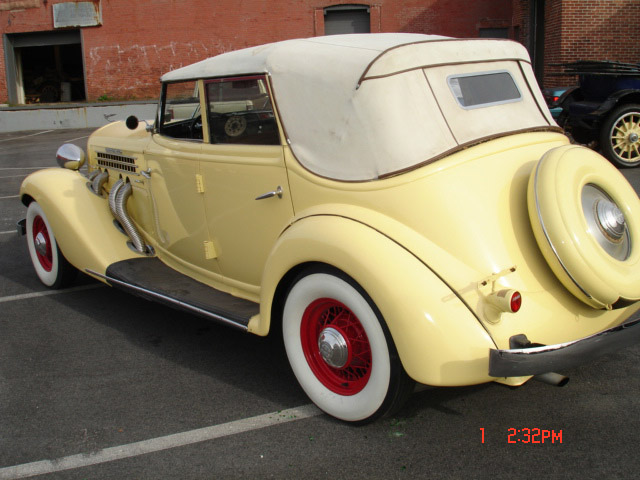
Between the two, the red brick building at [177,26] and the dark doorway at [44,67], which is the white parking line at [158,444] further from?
the dark doorway at [44,67]

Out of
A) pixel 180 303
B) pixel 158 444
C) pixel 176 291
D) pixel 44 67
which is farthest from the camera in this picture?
pixel 44 67

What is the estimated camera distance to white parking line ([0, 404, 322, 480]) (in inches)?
117

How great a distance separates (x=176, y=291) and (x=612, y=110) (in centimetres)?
754

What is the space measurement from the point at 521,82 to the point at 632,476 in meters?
2.15

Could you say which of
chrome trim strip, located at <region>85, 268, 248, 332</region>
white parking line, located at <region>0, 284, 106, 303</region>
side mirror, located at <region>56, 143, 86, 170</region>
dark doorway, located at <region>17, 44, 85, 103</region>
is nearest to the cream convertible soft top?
chrome trim strip, located at <region>85, 268, 248, 332</region>

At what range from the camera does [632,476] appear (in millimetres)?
2719

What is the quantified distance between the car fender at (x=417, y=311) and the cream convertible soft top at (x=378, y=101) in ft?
1.48

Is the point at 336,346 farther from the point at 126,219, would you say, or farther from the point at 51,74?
the point at 51,74

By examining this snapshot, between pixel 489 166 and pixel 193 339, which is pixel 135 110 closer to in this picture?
Answer: pixel 193 339

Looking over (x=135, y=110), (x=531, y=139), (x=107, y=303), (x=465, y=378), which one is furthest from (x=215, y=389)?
(x=135, y=110)

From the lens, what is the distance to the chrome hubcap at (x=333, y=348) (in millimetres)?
3107

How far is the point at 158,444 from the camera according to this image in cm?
313

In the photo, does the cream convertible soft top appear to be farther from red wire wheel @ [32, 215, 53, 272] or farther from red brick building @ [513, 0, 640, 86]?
red brick building @ [513, 0, 640, 86]

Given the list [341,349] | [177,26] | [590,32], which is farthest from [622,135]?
[177,26]
